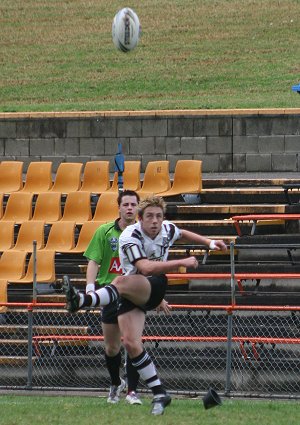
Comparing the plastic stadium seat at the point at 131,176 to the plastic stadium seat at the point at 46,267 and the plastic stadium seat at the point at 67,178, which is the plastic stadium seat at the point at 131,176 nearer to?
the plastic stadium seat at the point at 67,178

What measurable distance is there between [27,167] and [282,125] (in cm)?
407

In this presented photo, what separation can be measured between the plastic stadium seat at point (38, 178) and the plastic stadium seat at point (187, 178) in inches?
72.1

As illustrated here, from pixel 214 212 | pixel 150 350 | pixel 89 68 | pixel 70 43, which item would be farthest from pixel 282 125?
pixel 70 43

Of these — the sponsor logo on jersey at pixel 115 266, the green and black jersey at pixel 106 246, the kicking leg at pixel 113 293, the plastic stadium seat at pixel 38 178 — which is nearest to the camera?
the kicking leg at pixel 113 293

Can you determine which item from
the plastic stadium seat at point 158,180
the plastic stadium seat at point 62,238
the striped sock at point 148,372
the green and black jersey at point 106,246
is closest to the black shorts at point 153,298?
the striped sock at point 148,372

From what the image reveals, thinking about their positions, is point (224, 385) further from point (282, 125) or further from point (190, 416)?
point (282, 125)

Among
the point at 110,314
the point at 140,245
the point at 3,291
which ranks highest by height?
the point at 140,245

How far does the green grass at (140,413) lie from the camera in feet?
34.6

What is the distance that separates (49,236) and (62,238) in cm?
21

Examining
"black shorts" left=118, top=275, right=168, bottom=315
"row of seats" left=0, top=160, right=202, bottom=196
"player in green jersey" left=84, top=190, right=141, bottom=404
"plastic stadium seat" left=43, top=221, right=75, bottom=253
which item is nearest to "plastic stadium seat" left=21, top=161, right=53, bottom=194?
"row of seats" left=0, top=160, right=202, bottom=196

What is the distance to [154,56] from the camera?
3045 cm

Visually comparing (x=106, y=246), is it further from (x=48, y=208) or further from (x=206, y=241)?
(x=48, y=208)

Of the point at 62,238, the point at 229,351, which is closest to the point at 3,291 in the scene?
the point at 62,238

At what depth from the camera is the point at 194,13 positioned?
34906 mm
